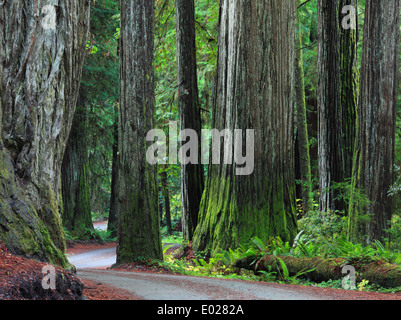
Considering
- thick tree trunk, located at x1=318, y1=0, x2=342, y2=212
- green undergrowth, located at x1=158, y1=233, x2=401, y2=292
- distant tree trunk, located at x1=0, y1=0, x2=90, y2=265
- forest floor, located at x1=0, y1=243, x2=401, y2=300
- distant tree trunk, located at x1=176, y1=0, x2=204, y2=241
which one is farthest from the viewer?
distant tree trunk, located at x1=176, y1=0, x2=204, y2=241

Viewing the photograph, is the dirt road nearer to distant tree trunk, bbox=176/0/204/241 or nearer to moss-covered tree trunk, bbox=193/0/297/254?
moss-covered tree trunk, bbox=193/0/297/254

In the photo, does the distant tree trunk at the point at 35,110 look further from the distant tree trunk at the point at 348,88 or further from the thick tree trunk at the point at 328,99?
the distant tree trunk at the point at 348,88

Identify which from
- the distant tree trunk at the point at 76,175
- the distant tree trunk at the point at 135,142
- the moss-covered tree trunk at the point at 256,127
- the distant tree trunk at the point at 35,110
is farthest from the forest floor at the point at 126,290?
the distant tree trunk at the point at 76,175

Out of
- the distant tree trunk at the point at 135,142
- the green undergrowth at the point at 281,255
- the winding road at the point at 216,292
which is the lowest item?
the green undergrowth at the point at 281,255

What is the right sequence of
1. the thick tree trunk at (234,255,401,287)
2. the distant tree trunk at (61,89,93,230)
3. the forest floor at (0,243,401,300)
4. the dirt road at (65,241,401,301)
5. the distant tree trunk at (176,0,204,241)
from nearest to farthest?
the forest floor at (0,243,401,300)
the dirt road at (65,241,401,301)
the thick tree trunk at (234,255,401,287)
the distant tree trunk at (176,0,204,241)
the distant tree trunk at (61,89,93,230)

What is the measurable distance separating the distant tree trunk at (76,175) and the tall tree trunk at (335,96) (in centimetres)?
1434

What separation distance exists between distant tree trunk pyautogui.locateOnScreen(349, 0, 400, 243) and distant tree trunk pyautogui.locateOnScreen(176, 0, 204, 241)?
4.65 metres

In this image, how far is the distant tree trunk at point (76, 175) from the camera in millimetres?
22625

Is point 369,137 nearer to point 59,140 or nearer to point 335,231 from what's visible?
point 335,231

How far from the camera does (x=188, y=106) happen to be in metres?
12.6

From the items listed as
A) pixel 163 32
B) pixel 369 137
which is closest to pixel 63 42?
pixel 369 137

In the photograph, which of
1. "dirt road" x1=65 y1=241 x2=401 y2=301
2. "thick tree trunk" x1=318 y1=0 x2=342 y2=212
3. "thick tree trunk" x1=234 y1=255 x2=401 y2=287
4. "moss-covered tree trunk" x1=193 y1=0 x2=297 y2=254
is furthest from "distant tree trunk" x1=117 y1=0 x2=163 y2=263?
"thick tree trunk" x1=318 y1=0 x2=342 y2=212

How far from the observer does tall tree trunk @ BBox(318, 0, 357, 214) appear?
1143 cm

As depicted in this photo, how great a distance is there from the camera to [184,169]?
1248cm
